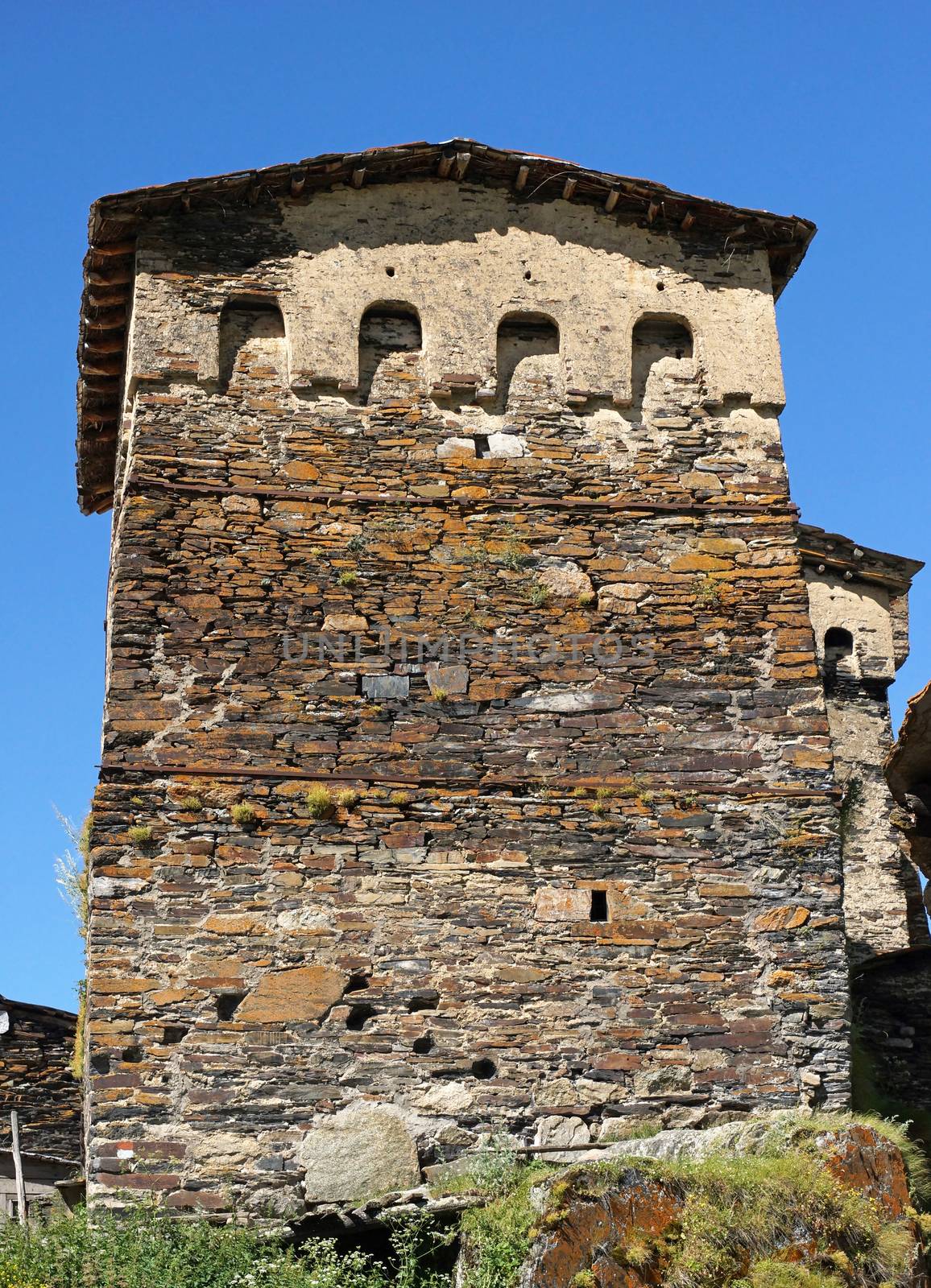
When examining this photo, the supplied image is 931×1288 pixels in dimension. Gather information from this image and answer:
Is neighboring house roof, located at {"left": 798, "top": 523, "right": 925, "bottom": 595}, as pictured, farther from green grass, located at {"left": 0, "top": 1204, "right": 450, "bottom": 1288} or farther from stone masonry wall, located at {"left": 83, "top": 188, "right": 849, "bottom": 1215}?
green grass, located at {"left": 0, "top": 1204, "right": 450, "bottom": 1288}

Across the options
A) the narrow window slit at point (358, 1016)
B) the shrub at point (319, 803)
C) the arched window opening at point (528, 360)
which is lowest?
the narrow window slit at point (358, 1016)

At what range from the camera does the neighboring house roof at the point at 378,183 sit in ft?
42.4

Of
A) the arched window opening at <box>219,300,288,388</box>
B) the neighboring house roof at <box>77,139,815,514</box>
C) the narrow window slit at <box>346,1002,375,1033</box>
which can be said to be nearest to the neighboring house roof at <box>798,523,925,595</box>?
the neighboring house roof at <box>77,139,815,514</box>

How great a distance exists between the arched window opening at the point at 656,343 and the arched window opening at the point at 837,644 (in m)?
6.66

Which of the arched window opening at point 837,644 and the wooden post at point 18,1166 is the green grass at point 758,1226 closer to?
the wooden post at point 18,1166

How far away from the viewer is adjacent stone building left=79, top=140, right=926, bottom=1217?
36.7 feet

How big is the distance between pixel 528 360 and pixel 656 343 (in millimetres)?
951

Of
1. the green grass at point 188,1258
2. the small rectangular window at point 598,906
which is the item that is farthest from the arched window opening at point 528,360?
the green grass at point 188,1258

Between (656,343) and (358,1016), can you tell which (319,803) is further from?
(656,343)

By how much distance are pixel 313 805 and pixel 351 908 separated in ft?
2.22

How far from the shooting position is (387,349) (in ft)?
42.9

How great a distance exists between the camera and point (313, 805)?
11.7 metres

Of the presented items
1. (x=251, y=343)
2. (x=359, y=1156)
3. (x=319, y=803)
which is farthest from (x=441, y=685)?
(x=359, y=1156)

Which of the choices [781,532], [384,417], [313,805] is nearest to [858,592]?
[781,532]
